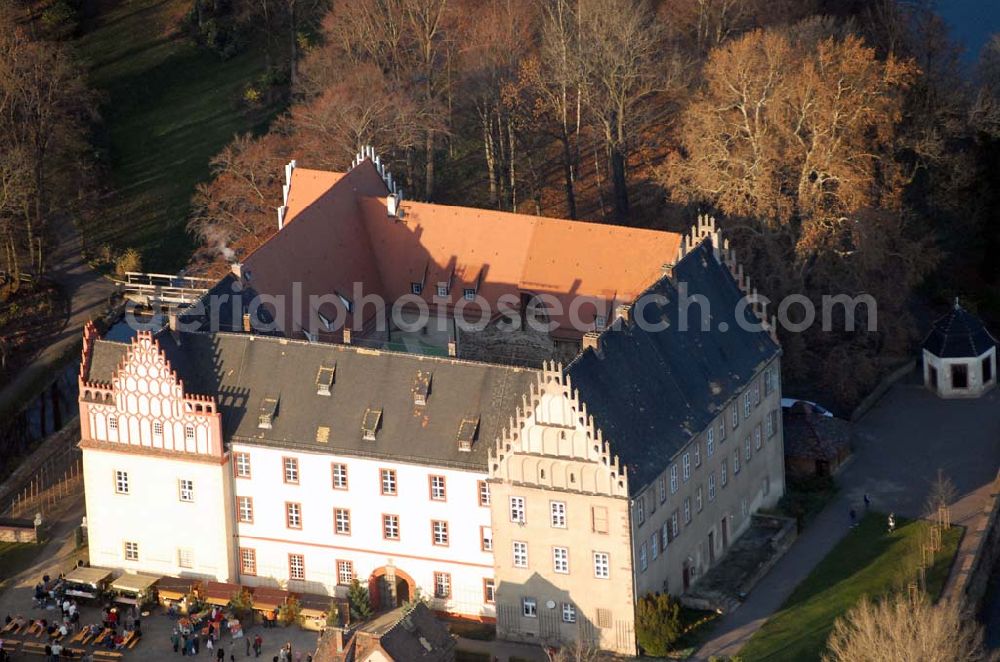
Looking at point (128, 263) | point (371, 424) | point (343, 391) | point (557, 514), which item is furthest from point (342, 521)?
point (128, 263)

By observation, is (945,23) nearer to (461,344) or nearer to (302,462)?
(461,344)

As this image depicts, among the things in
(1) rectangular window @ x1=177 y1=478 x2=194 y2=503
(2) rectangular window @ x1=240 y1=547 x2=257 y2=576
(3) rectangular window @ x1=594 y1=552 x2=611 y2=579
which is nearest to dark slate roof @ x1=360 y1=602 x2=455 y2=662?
(3) rectangular window @ x1=594 y1=552 x2=611 y2=579

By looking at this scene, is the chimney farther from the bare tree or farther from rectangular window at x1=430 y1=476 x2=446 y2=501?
the bare tree

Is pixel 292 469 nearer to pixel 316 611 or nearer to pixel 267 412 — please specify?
pixel 267 412

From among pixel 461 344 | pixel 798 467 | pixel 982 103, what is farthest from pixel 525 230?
pixel 982 103

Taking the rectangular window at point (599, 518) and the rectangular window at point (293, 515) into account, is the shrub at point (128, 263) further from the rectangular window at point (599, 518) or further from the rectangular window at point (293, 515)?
the rectangular window at point (599, 518)

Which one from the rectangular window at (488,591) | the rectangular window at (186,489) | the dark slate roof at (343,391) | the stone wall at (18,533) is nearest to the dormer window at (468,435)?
the dark slate roof at (343,391)

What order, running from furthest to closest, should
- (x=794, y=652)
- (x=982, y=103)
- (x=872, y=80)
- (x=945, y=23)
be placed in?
(x=945, y=23)
(x=982, y=103)
(x=872, y=80)
(x=794, y=652)
